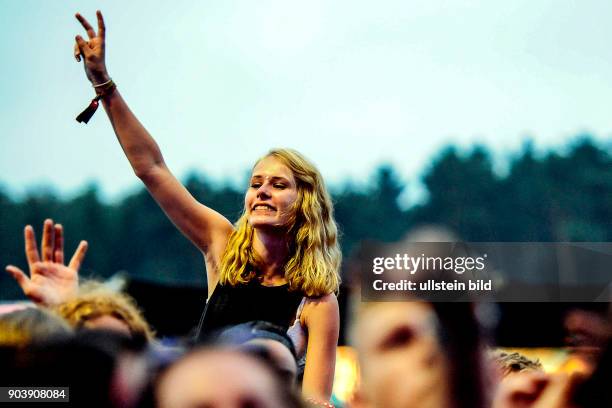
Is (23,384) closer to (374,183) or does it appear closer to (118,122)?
(118,122)

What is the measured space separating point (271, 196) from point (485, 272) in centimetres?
69

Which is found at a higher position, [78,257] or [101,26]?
[101,26]

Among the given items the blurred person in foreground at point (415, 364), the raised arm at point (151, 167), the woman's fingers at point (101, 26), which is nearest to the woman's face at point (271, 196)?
the raised arm at point (151, 167)

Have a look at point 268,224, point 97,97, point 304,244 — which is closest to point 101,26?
point 97,97

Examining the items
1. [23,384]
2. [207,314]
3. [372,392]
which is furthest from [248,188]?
[23,384]

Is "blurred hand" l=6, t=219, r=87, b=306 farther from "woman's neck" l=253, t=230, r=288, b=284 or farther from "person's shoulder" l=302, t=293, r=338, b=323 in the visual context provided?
"person's shoulder" l=302, t=293, r=338, b=323

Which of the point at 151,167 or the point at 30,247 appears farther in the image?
the point at 151,167

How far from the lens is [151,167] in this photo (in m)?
2.69

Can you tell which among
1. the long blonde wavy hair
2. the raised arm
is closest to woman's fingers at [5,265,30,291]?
the raised arm

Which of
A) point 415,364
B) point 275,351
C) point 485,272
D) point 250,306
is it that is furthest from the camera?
point 485,272

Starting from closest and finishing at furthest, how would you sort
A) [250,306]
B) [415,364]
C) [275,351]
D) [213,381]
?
[213,381]
[275,351]
[415,364]
[250,306]

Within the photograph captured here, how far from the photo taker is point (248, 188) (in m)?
2.71

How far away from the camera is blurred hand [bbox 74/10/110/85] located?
2.65 metres

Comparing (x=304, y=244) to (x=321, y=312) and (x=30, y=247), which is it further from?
(x=30, y=247)
